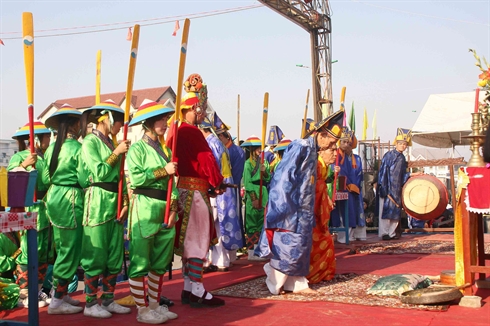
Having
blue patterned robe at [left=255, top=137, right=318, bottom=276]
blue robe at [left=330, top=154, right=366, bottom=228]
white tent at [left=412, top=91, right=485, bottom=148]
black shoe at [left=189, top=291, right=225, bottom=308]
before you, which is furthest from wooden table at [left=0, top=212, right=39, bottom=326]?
white tent at [left=412, top=91, right=485, bottom=148]

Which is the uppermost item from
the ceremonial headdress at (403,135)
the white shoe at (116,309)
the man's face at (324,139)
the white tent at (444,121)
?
the white tent at (444,121)

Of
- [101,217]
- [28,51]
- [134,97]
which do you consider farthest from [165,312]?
[134,97]

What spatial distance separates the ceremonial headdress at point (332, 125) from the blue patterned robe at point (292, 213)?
0.33m

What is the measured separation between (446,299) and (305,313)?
1164mm

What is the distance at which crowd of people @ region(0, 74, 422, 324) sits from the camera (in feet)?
15.5

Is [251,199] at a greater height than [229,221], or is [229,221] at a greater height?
[251,199]

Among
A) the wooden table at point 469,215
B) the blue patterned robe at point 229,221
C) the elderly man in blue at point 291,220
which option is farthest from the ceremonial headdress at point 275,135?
the wooden table at point 469,215

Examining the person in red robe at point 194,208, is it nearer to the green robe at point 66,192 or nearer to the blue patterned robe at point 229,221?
the green robe at point 66,192

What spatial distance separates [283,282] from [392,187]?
6.02m

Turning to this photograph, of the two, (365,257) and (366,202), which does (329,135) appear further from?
(366,202)

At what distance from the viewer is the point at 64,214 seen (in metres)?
5.10

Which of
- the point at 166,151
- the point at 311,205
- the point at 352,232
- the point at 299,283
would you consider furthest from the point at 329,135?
the point at 352,232

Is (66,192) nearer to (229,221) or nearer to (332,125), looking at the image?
(332,125)

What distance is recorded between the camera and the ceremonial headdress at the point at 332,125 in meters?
6.20
